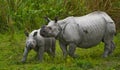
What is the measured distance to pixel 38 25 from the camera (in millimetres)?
13797

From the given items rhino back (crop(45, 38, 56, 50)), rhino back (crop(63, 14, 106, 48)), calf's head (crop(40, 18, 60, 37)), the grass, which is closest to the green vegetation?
the grass

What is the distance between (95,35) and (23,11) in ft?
16.0

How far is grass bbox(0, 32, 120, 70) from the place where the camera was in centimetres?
854

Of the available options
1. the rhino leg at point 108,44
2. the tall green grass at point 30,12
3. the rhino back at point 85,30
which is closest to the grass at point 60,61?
the rhino leg at point 108,44

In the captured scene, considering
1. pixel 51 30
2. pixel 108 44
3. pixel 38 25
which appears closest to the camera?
pixel 51 30

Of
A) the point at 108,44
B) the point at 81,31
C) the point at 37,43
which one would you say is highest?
the point at 81,31

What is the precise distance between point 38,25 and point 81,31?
181 inches

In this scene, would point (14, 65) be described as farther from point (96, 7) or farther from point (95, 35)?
point (96, 7)

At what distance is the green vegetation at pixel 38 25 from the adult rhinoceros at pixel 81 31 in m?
0.29

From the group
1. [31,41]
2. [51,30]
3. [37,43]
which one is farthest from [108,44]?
[31,41]

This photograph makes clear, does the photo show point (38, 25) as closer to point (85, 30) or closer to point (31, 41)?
point (85, 30)

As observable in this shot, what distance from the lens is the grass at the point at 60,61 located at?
28.0 ft

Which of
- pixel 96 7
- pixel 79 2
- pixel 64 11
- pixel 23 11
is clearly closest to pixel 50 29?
pixel 96 7

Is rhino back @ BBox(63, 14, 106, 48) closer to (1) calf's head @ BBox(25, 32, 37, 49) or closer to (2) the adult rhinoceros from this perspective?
(2) the adult rhinoceros
